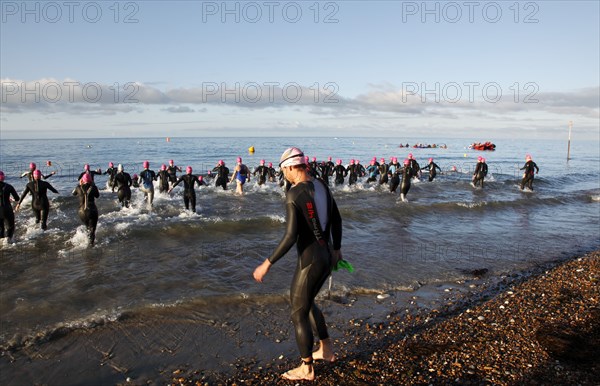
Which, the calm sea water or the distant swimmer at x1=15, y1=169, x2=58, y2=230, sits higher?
the distant swimmer at x1=15, y1=169, x2=58, y2=230

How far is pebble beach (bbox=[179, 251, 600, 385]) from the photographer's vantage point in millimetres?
4004

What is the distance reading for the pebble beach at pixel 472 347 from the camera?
400 cm

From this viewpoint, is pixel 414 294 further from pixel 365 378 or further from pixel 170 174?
pixel 170 174

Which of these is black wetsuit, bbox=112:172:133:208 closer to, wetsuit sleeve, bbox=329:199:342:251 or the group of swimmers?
the group of swimmers

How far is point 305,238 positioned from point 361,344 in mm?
2119

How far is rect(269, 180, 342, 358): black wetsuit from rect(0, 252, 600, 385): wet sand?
799mm

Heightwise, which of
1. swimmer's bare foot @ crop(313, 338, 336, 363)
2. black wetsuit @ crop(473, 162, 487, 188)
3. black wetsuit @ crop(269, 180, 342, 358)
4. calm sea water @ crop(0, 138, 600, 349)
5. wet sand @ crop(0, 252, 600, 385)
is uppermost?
black wetsuit @ crop(269, 180, 342, 358)

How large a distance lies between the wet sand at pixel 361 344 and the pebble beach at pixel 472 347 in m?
0.01

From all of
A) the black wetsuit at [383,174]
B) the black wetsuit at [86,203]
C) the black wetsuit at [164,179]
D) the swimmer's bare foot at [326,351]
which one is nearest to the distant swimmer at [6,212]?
the black wetsuit at [86,203]

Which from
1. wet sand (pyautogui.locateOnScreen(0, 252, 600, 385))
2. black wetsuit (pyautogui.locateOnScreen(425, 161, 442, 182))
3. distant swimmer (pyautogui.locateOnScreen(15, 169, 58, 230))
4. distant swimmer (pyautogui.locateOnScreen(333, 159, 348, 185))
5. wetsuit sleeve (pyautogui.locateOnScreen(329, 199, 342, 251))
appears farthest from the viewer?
black wetsuit (pyautogui.locateOnScreen(425, 161, 442, 182))

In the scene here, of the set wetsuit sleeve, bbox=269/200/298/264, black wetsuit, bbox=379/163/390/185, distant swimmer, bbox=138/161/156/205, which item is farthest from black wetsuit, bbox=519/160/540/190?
wetsuit sleeve, bbox=269/200/298/264

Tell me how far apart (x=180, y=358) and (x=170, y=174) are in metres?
14.9

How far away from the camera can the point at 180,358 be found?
191 inches

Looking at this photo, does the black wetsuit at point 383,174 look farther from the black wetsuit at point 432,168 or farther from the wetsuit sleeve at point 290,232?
the wetsuit sleeve at point 290,232
